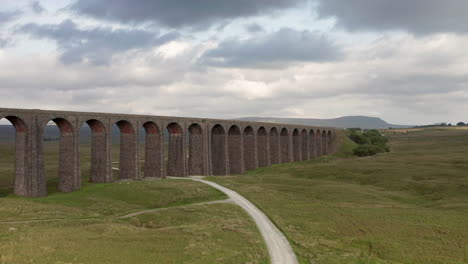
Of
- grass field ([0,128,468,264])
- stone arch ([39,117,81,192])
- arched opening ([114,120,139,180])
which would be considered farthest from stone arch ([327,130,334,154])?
stone arch ([39,117,81,192])

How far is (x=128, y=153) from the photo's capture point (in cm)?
6059

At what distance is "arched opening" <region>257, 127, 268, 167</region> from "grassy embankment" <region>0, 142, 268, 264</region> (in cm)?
4334

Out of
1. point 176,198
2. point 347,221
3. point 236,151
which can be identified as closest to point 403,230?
point 347,221

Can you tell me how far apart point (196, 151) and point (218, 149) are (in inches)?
316

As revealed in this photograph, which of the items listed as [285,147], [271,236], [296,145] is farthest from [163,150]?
[296,145]

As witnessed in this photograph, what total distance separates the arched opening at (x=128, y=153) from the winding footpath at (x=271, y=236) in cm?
2101

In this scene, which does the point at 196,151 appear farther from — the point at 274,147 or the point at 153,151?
the point at 274,147

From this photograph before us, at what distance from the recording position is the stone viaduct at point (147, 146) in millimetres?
46938

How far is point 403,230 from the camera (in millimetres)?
33906

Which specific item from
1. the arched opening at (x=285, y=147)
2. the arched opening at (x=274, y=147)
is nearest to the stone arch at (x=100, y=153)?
the arched opening at (x=274, y=147)

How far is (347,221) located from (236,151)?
157 feet

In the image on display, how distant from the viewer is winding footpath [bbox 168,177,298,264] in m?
26.9

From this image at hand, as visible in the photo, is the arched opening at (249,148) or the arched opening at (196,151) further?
the arched opening at (249,148)

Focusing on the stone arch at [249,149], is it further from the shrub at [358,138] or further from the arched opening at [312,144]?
the shrub at [358,138]
